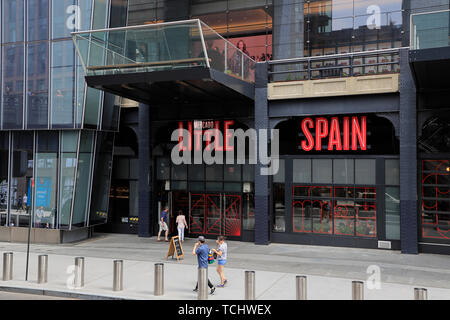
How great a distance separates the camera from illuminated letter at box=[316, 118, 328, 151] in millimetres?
18750

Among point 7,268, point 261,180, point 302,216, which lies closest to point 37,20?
point 7,268

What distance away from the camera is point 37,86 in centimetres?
1988

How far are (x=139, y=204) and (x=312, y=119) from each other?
9.17 metres

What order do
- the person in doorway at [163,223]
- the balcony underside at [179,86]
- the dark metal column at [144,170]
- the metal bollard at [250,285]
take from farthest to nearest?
the dark metal column at [144,170] → the person in doorway at [163,223] → the balcony underside at [179,86] → the metal bollard at [250,285]

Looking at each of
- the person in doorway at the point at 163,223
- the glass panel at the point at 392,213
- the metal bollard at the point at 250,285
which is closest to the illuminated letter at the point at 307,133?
the glass panel at the point at 392,213

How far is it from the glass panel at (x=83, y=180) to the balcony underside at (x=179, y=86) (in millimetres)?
2973

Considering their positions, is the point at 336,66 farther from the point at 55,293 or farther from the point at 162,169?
the point at 55,293

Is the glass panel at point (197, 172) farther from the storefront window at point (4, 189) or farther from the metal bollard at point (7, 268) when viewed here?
the metal bollard at point (7, 268)

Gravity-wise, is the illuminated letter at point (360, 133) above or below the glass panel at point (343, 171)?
→ above

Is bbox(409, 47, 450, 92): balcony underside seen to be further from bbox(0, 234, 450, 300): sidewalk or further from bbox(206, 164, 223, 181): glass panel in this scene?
bbox(206, 164, 223, 181): glass panel

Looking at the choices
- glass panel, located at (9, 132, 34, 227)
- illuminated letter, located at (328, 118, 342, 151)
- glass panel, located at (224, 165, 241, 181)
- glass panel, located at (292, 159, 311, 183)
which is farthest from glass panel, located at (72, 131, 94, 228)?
→ illuminated letter, located at (328, 118, 342, 151)

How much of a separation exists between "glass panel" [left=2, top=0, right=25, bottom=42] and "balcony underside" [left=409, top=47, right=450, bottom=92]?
1675 centimetres

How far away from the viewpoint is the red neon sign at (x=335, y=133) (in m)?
18.2

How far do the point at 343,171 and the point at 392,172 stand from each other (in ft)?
6.35
